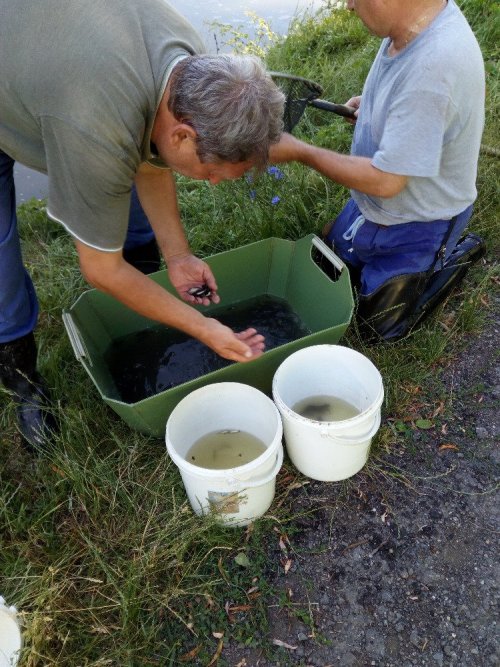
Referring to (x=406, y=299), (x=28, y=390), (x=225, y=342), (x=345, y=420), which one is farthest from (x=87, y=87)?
(x=406, y=299)

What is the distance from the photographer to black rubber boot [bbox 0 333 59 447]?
216 centimetres

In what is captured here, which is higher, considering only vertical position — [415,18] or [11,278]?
[415,18]

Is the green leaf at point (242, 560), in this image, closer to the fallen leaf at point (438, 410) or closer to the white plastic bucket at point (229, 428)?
the white plastic bucket at point (229, 428)

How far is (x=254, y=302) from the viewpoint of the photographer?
2.84 metres

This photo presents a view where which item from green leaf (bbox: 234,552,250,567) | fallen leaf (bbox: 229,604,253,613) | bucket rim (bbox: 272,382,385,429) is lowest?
fallen leaf (bbox: 229,604,253,613)

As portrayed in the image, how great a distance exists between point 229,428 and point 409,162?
122 centimetres

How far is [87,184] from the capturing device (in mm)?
1413

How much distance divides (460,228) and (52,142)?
1.76m

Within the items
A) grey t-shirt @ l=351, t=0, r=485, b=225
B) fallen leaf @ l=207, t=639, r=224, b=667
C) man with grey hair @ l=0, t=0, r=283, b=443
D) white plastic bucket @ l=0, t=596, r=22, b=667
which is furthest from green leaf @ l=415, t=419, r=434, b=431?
white plastic bucket @ l=0, t=596, r=22, b=667

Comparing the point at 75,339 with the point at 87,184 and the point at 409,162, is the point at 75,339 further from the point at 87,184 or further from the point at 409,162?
the point at 409,162

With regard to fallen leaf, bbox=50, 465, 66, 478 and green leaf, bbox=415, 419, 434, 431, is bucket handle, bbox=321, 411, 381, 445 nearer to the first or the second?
green leaf, bbox=415, 419, 434, 431

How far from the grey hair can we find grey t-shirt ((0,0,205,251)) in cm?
8

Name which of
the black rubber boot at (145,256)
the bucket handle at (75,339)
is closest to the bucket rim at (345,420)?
the bucket handle at (75,339)

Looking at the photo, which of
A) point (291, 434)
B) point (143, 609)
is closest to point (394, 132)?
point (291, 434)
